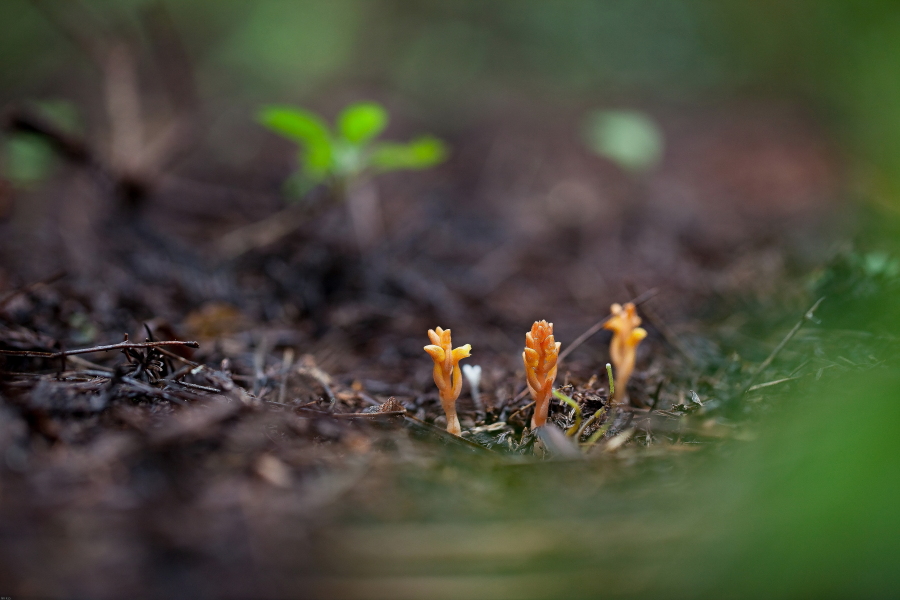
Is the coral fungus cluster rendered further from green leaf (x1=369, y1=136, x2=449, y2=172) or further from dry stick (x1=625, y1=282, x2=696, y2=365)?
green leaf (x1=369, y1=136, x2=449, y2=172)

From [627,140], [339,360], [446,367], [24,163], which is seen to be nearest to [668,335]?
[446,367]

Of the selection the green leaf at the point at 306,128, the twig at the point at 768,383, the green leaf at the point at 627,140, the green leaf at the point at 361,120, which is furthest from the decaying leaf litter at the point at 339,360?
the green leaf at the point at 361,120

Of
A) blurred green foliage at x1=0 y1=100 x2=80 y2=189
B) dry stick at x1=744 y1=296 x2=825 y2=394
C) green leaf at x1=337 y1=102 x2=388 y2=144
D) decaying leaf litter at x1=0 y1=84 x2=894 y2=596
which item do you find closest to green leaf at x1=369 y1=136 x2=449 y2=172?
green leaf at x1=337 y1=102 x2=388 y2=144

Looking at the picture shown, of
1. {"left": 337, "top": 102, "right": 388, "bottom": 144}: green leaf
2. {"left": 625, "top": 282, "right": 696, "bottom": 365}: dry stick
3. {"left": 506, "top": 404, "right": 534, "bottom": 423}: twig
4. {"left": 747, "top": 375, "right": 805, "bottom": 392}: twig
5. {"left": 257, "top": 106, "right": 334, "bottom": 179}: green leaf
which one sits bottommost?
{"left": 747, "top": 375, "right": 805, "bottom": 392}: twig

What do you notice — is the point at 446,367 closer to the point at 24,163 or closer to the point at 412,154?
the point at 412,154

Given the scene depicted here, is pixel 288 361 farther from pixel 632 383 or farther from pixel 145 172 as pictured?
pixel 145 172
